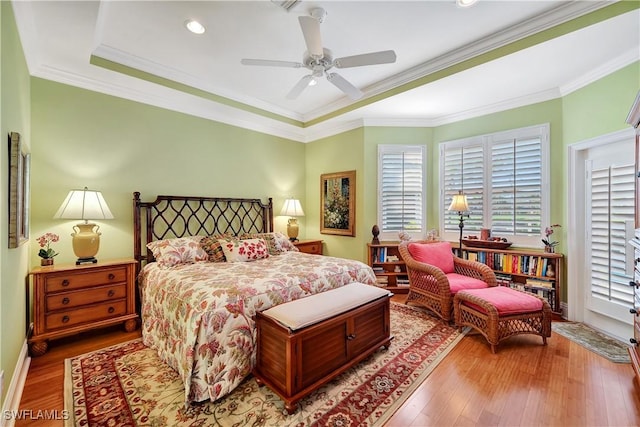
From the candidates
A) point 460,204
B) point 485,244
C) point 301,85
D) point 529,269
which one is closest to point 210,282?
point 301,85

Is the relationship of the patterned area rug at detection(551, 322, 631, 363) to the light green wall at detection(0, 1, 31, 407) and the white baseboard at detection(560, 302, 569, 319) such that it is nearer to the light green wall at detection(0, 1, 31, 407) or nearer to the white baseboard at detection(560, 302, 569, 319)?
the white baseboard at detection(560, 302, 569, 319)

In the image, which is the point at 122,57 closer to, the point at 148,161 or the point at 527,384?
the point at 148,161

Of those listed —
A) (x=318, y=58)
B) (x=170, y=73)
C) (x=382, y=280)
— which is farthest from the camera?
(x=382, y=280)

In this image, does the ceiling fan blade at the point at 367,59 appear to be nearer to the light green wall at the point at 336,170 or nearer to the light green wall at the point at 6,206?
the light green wall at the point at 336,170

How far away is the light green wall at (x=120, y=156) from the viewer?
2.80 metres

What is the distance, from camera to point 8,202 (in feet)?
5.91

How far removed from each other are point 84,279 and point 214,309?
5.81 ft

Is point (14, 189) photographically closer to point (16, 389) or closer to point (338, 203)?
point (16, 389)

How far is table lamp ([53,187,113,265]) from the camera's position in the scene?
2656 mm

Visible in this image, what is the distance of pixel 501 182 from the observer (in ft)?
12.5

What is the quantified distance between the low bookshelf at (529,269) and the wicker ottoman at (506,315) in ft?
2.93

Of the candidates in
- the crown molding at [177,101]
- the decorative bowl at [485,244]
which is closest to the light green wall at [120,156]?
the crown molding at [177,101]

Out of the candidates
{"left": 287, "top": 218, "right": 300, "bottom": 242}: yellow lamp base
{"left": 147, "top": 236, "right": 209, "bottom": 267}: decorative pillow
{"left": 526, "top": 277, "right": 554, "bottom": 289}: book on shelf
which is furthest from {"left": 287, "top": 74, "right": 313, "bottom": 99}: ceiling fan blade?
{"left": 526, "top": 277, "right": 554, "bottom": 289}: book on shelf

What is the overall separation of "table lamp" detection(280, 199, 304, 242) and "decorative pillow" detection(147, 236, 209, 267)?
5.54 ft
